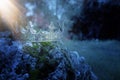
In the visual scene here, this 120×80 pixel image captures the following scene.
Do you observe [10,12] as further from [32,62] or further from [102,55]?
[102,55]

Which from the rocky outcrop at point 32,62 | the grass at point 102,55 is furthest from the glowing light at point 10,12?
the grass at point 102,55

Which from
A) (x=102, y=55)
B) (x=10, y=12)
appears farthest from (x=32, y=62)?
(x=102, y=55)

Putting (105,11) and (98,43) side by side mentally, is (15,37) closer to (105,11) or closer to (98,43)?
(105,11)

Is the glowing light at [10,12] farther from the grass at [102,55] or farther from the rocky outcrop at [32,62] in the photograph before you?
the grass at [102,55]

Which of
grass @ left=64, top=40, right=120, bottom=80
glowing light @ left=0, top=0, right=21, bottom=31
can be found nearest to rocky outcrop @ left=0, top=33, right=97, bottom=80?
glowing light @ left=0, top=0, right=21, bottom=31

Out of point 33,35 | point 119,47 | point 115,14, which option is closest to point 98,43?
point 119,47

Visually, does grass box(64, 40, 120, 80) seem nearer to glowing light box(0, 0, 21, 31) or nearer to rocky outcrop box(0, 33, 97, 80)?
rocky outcrop box(0, 33, 97, 80)
